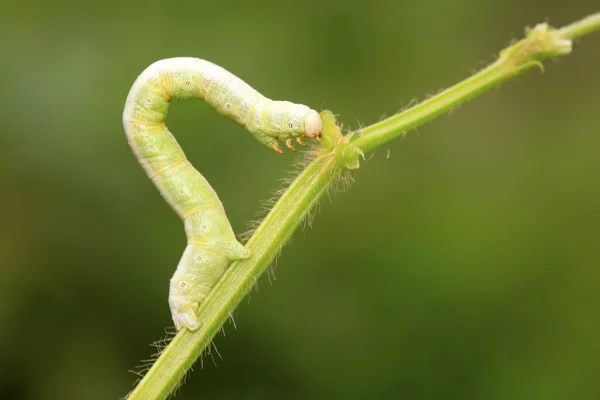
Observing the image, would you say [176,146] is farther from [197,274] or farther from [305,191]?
[305,191]

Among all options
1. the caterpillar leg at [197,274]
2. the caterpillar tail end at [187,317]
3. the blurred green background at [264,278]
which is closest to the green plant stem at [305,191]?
the caterpillar tail end at [187,317]

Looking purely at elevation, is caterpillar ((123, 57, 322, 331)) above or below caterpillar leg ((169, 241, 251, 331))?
above

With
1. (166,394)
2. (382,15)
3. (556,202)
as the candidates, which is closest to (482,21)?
(382,15)

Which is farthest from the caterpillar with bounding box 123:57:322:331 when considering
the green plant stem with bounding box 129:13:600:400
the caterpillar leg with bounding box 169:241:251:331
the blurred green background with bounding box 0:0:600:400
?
the blurred green background with bounding box 0:0:600:400

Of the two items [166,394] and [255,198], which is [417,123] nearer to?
[166,394]

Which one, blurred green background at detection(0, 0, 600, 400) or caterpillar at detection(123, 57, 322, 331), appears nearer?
caterpillar at detection(123, 57, 322, 331)

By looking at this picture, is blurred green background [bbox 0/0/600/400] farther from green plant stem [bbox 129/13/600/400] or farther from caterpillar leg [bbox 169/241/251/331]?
green plant stem [bbox 129/13/600/400]
